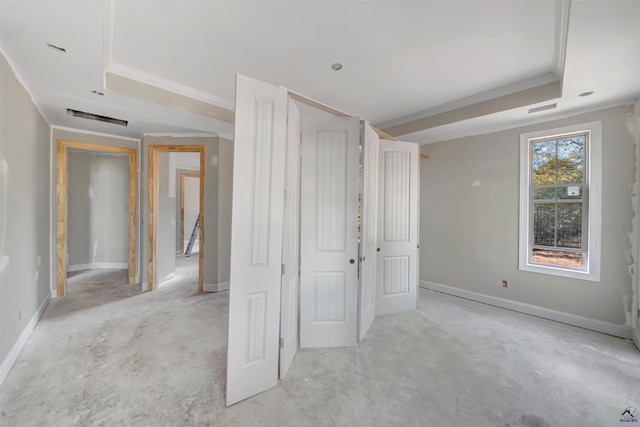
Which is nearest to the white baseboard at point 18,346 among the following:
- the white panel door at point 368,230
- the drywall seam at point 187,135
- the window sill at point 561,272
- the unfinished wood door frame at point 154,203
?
the unfinished wood door frame at point 154,203

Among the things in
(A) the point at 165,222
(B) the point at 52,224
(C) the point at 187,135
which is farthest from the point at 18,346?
(C) the point at 187,135

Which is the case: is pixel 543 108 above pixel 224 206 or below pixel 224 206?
above

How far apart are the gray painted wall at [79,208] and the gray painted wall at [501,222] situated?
6.79 meters

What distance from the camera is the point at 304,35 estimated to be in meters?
2.20

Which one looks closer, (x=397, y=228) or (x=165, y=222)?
(x=397, y=228)

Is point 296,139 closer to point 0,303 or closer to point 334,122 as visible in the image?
point 334,122

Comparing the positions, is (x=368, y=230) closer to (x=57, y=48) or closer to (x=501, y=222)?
(x=501, y=222)

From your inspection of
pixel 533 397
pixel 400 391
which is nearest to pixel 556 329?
pixel 533 397

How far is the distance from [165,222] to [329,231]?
11.4 ft

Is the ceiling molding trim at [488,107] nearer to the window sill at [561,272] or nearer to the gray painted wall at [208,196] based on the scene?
the window sill at [561,272]

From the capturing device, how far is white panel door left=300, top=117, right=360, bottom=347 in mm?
2611

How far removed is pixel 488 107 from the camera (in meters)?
3.21

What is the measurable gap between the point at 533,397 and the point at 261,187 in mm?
2503

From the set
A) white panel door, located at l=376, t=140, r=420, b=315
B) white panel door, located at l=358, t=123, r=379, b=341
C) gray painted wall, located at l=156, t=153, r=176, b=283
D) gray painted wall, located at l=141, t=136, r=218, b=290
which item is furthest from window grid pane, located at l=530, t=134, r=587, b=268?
gray painted wall, located at l=156, t=153, r=176, b=283
